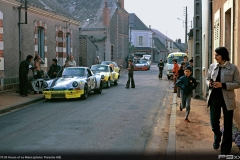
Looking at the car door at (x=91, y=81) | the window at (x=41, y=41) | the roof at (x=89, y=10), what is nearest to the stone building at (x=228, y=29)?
the car door at (x=91, y=81)

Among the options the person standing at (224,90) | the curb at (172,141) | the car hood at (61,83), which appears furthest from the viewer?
the car hood at (61,83)

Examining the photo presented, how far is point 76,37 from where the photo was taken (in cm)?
2988

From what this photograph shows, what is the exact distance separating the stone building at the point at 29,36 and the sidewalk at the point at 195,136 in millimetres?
9489

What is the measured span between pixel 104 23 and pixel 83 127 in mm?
36744

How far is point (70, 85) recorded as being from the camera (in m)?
→ 15.2

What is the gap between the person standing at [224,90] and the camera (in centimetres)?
664

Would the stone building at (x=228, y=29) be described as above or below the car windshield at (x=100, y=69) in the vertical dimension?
above

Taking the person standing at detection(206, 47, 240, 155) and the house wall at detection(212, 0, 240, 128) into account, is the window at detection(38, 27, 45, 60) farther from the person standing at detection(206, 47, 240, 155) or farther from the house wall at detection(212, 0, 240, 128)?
the person standing at detection(206, 47, 240, 155)

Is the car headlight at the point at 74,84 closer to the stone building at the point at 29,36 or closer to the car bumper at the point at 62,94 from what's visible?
the car bumper at the point at 62,94

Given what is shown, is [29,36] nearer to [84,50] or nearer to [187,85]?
[187,85]

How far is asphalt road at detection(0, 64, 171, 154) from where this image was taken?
7433 mm

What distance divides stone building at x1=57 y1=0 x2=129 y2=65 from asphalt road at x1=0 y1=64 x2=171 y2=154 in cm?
3132

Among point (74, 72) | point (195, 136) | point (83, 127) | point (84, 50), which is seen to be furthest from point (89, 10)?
point (195, 136)

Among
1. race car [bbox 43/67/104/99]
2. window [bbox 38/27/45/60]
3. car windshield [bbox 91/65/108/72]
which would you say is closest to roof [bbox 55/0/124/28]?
car windshield [bbox 91/65/108/72]
